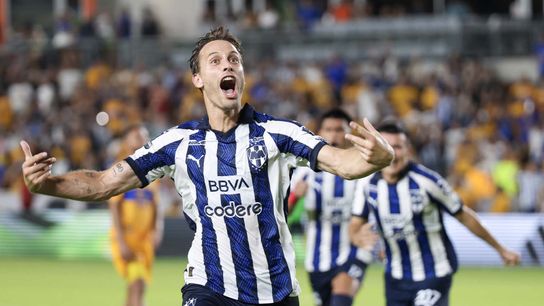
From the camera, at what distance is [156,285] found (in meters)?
16.9

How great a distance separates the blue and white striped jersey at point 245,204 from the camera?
6.48 meters

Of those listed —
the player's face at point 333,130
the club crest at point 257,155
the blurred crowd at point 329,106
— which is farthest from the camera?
the blurred crowd at point 329,106

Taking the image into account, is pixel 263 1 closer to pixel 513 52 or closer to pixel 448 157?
pixel 513 52

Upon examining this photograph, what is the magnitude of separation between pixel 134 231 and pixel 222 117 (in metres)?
5.69

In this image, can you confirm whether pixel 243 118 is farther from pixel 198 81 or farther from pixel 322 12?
pixel 322 12

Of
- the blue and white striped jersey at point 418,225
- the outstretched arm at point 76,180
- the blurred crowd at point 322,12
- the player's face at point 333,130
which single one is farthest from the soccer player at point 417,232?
the blurred crowd at point 322,12

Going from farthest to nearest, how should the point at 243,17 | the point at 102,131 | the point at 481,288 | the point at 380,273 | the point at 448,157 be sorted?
1. the point at 243,17
2. the point at 102,131
3. the point at 448,157
4. the point at 380,273
5. the point at 481,288

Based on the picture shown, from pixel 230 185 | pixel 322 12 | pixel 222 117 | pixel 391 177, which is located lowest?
pixel 391 177

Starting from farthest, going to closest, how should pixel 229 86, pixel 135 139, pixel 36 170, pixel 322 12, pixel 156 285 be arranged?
Result: pixel 322 12 → pixel 156 285 → pixel 135 139 → pixel 229 86 → pixel 36 170

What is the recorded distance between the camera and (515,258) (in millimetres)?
8875

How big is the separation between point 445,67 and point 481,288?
31.0ft

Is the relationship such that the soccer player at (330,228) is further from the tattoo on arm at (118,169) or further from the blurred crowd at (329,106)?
the blurred crowd at (329,106)

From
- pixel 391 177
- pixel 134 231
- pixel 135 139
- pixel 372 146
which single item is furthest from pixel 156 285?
pixel 372 146

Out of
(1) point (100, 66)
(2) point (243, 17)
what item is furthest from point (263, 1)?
(1) point (100, 66)
